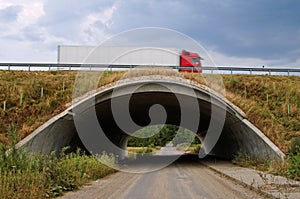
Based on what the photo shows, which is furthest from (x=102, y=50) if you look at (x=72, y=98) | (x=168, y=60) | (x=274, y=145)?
(x=274, y=145)

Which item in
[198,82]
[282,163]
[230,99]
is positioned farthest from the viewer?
[198,82]

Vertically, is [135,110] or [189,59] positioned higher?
[189,59]

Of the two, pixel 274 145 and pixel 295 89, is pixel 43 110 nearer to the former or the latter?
pixel 274 145

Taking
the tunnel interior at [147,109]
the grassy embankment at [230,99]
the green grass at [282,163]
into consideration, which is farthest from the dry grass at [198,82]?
the tunnel interior at [147,109]

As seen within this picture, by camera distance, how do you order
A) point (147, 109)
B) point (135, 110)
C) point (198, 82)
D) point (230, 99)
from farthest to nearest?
1. point (147, 109)
2. point (135, 110)
3. point (198, 82)
4. point (230, 99)

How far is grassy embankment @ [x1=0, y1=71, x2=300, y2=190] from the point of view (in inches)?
706

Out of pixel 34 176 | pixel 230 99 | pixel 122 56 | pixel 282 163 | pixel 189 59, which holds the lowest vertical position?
pixel 282 163

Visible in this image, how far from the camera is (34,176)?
28.9ft

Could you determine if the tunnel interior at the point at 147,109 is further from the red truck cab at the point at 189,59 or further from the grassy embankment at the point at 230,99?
the red truck cab at the point at 189,59

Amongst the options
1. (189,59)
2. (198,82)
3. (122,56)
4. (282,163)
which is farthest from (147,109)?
(282,163)

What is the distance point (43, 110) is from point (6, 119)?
188 centimetres

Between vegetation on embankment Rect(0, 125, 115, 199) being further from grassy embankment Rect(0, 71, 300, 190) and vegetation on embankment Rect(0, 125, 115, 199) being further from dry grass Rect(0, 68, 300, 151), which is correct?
dry grass Rect(0, 68, 300, 151)

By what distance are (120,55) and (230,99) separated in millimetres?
13921

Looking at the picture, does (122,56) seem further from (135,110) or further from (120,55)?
(135,110)
